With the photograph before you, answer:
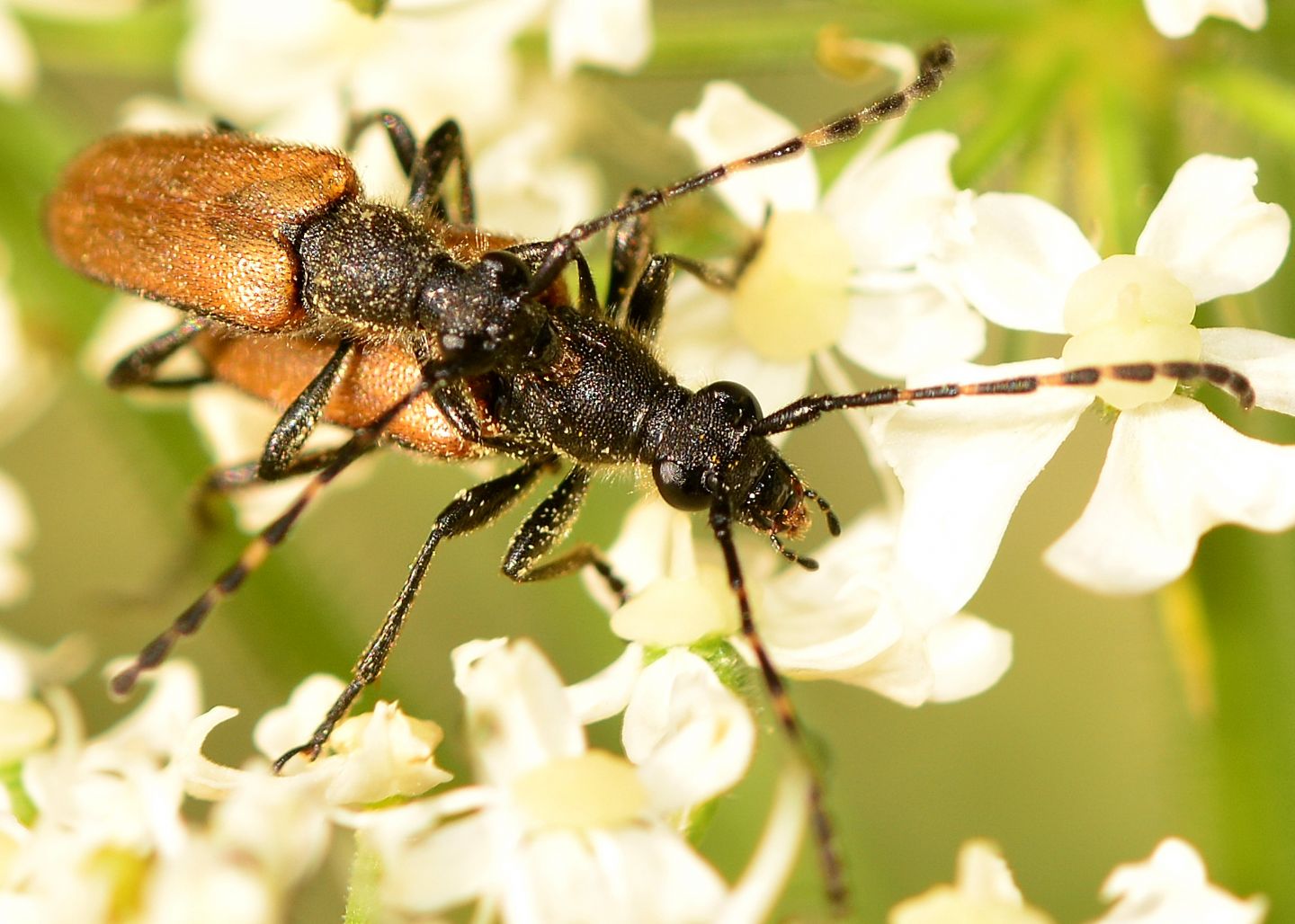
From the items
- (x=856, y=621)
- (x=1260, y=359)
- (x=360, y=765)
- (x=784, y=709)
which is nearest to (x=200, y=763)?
(x=360, y=765)

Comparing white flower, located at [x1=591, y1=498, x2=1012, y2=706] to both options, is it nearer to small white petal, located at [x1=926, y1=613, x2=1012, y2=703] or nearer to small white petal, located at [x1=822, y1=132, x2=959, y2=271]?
small white petal, located at [x1=926, y1=613, x2=1012, y2=703]

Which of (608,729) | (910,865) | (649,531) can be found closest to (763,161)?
(649,531)

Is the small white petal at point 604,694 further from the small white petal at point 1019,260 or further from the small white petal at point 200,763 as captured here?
the small white petal at point 1019,260

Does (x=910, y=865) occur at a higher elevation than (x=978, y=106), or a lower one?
lower

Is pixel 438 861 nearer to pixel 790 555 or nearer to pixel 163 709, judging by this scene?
pixel 163 709

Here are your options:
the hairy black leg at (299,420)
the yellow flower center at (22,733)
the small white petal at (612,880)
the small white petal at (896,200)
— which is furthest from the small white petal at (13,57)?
the small white petal at (612,880)

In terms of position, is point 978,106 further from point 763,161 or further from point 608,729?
point 608,729
